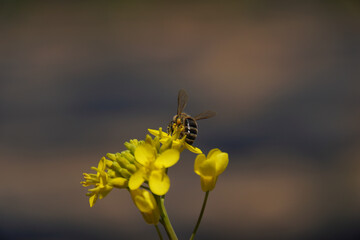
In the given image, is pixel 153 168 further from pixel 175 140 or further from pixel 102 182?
pixel 175 140

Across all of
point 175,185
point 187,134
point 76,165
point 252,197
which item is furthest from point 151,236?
point 187,134

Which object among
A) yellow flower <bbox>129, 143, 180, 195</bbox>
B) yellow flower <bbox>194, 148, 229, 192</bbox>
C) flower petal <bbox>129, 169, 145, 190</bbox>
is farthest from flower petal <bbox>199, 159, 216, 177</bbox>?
flower petal <bbox>129, 169, 145, 190</bbox>

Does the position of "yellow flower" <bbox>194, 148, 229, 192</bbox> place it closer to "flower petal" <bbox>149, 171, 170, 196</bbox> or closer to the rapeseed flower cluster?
the rapeseed flower cluster

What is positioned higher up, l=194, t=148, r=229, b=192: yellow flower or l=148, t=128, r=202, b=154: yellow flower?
l=148, t=128, r=202, b=154: yellow flower

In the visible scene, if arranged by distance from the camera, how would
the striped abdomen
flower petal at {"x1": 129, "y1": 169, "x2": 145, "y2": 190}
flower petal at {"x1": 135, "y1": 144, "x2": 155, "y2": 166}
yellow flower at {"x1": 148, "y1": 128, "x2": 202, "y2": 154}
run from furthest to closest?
the striped abdomen → yellow flower at {"x1": 148, "y1": 128, "x2": 202, "y2": 154} → flower petal at {"x1": 135, "y1": 144, "x2": 155, "y2": 166} → flower petal at {"x1": 129, "y1": 169, "x2": 145, "y2": 190}

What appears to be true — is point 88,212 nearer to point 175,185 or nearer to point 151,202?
point 175,185

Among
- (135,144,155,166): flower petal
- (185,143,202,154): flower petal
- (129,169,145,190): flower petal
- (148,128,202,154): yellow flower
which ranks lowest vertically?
(129,169,145,190): flower petal

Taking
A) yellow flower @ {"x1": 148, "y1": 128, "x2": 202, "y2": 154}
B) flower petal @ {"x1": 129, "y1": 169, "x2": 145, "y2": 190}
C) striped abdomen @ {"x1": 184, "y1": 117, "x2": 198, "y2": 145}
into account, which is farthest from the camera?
striped abdomen @ {"x1": 184, "y1": 117, "x2": 198, "y2": 145}
